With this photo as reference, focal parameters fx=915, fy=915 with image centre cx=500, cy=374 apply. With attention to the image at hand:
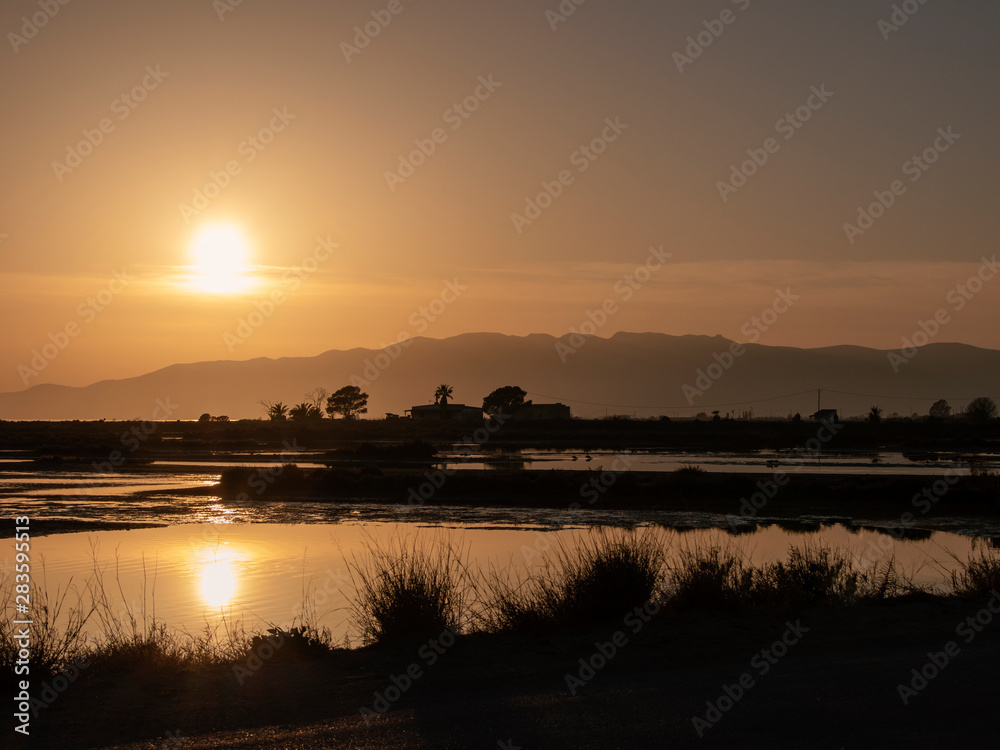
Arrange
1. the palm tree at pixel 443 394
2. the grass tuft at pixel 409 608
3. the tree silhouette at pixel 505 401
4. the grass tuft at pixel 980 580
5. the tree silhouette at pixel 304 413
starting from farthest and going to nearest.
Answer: the palm tree at pixel 443 394 < the tree silhouette at pixel 505 401 < the tree silhouette at pixel 304 413 < the grass tuft at pixel 980 580 < the grass tuft at pixel 409 608

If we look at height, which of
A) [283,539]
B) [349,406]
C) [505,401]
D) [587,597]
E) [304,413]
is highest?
[349,406]

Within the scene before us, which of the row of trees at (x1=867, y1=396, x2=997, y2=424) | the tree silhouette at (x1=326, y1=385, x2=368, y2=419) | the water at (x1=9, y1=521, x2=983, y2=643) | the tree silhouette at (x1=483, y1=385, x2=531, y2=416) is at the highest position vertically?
the tree silhouette at (x1=326, y1=385, x2=368, y2=419)

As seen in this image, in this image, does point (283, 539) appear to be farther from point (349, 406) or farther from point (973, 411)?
point (973, 411)

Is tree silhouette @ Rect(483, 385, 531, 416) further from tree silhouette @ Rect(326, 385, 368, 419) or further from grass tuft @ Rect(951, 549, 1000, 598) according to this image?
grass tuft @ Rect(951, 549, 1000, 598)

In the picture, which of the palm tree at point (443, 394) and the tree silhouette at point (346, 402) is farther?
the palm tree at point (443, 394)

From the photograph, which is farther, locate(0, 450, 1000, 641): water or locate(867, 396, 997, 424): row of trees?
locate(867, 396, 997, 424): row of trees

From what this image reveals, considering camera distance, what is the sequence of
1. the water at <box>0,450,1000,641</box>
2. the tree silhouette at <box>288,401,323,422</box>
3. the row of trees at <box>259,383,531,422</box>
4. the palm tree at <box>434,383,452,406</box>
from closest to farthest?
1. the water at <box>0,450,1000,641</box>
2. the tree silhouette at <box>288,401,323,422</box>
3. the row of trees at <box>259,383,531,422</box>
4. the palm tree at <box>434,383,452,406</box>

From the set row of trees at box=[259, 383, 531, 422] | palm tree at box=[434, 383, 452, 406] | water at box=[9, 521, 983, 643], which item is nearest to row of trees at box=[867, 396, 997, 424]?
row of trees at box=[259, 383, 531, 422]

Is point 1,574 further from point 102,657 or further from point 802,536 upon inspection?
point 802,536

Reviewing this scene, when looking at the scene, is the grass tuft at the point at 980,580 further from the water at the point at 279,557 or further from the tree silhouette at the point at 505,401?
the tree silhouette at the point at 505,401

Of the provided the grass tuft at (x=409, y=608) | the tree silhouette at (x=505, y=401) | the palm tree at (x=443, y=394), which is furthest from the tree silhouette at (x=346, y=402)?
the grass tuft at (x=409, y=608)

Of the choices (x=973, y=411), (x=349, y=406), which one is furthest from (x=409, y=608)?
(x=973, y=411)

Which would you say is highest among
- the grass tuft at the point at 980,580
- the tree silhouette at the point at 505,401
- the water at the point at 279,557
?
the tree silhouette at the point at 505,401

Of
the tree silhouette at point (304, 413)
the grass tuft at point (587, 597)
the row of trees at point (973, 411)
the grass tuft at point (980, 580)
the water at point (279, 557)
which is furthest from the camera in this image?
the tree silhouette at point (304, 413)
